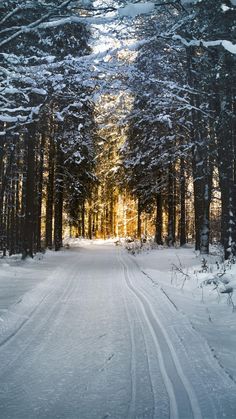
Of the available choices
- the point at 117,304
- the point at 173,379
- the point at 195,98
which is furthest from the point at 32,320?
the point at 195,98

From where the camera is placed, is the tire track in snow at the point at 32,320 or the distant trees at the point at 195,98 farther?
the distant trees at the point at 195,98

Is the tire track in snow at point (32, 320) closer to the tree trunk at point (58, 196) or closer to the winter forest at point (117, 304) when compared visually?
the winter forest at point (117, 304)

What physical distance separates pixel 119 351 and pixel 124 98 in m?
15.9

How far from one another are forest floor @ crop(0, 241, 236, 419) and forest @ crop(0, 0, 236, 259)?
3830 millimetres

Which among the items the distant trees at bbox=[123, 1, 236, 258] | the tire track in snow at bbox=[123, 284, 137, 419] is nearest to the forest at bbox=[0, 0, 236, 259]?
the distant trees at bbox=[123, 1, 236, 258]

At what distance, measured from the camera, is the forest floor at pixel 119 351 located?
14.1 ft

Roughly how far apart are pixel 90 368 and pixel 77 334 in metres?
1.54

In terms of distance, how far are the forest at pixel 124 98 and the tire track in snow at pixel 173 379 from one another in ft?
13.0

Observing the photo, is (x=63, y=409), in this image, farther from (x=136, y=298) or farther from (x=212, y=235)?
(x=212, y=235)

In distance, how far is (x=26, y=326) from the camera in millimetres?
7348

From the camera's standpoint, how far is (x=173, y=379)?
4.94 m

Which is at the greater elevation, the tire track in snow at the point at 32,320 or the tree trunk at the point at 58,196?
the tree trunk at the point at 58,196

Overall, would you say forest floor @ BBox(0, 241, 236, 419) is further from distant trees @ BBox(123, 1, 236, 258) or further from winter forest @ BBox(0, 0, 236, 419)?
distant trees @ BBox(123, 1, 236, 258)

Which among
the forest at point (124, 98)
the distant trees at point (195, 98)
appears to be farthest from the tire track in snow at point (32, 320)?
the distant trees at point (195, 98)
